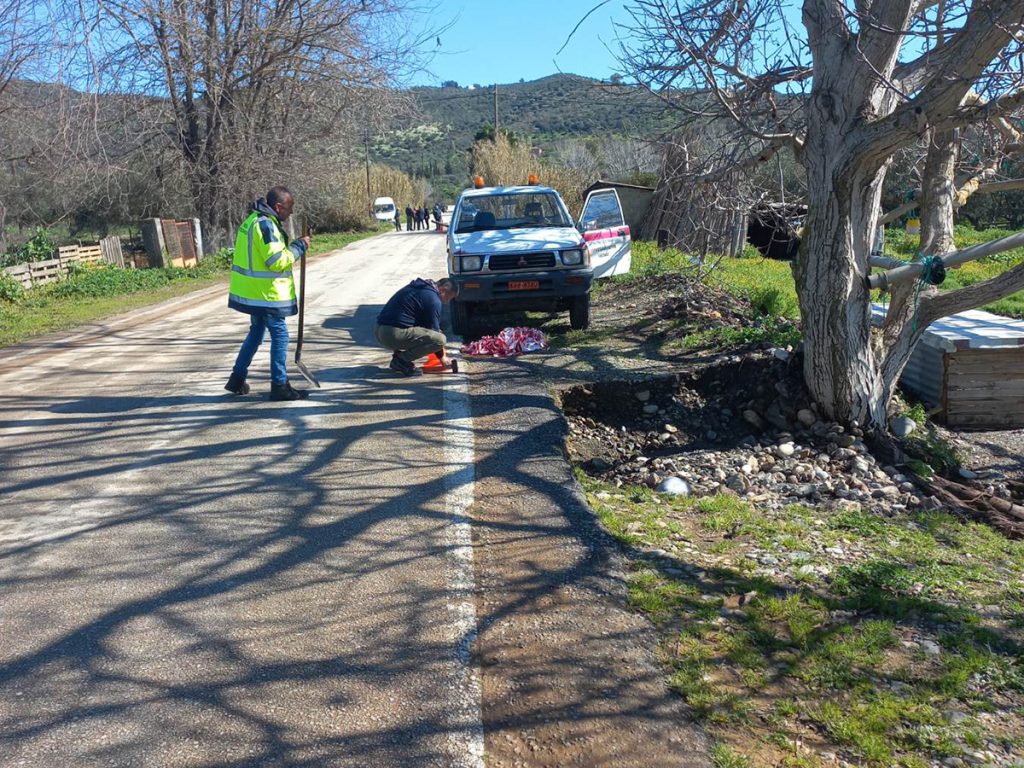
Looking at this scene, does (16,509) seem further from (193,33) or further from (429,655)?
(193,33)

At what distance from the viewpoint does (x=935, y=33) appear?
528 centimetres

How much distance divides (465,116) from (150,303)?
10267cm

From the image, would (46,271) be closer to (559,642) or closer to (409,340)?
(409,340)

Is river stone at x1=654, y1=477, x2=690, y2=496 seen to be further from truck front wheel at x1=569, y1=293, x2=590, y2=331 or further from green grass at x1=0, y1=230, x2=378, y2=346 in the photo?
green grass at x1=0, y1=230, x2=378, y2=346

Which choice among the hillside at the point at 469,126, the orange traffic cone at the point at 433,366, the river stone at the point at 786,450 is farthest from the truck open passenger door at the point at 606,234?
the hillside at the point at 469,126

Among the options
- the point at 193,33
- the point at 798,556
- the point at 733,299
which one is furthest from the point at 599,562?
the point at 193,33

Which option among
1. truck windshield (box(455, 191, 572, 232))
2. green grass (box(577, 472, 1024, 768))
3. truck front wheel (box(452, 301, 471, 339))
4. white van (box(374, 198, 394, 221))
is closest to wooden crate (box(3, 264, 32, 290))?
truck windshield (box(455, 191, 572, 232))

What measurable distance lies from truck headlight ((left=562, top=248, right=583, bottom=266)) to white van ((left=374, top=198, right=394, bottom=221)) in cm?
4819

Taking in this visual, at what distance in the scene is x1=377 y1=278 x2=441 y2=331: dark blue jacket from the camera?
9.00 m

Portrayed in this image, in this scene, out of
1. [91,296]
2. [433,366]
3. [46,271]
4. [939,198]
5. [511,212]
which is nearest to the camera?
[939,198]

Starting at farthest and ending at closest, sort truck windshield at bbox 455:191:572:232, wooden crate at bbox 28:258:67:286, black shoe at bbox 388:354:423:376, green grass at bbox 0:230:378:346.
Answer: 1. wooden crate at bbox 28:258:67:286
2. green grass at bbox 0:230:378:346
3. truck windshield at bbox 455:191:572:232
4. black shoe at bbox 388:354:423:376

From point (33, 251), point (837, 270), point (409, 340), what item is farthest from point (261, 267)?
point (33, 251)

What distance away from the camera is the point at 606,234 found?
14477mm

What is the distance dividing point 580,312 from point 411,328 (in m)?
2.71
